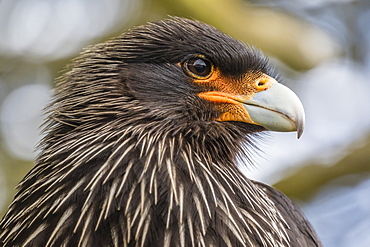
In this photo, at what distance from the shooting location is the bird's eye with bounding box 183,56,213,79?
2.95 metres

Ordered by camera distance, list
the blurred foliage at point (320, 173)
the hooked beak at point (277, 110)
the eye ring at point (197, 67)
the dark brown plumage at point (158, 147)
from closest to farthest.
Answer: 1. the dark brown plumage at point (158, 147)
2. the hooked beak at point (277, 110)
3. the eye ring at point (197, 67)
4. the blurred foliage at point (320, 173)

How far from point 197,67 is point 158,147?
0.49m

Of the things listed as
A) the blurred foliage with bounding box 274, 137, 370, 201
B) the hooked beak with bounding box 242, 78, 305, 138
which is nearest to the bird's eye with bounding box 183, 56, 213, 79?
the hooked beak with bounding box 242, 78, 305, 138

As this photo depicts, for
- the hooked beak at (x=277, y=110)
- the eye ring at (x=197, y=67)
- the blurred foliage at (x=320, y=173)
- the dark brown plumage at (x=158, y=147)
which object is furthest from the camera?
the blurred foliage at (x=320, y=173)

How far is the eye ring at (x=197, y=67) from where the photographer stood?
116 inches

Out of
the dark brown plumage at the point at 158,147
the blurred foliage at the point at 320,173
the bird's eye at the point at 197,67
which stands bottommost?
the blurred foliage at the point at 320,173

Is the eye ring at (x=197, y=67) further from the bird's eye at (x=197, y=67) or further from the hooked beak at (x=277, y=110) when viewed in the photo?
the hooked beak at (x=277, y=110)

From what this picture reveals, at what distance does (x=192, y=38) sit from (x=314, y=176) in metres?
2.16

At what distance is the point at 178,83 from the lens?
2943 millimetres

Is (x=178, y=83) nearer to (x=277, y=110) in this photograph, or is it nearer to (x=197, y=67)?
(x=197, y=67)

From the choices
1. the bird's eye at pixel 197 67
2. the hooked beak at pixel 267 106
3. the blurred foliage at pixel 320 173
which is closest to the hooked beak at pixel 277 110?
the hooked beak at pixel 267 106

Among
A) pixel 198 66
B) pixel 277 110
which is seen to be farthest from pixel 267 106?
pixel 198 66

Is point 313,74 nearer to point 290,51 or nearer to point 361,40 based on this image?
point 290,51

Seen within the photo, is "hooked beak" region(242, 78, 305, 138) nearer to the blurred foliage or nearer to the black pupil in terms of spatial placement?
the black pupil
